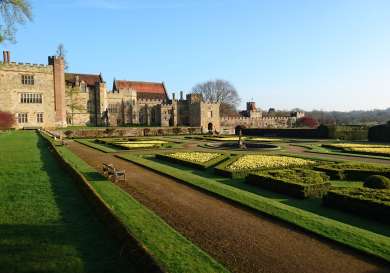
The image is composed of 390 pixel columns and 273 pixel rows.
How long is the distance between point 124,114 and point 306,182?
218 feet

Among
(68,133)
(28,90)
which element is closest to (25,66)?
(28,90)

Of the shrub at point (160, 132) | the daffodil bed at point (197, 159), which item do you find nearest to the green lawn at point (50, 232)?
the daffodil bed at point (197, 159)

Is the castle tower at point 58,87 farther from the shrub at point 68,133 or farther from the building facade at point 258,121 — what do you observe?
the building facade at point 258,121

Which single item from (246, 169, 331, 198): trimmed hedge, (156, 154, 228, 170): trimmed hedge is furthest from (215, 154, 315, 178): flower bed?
(246, 169, 331, 198): trimmed hedge

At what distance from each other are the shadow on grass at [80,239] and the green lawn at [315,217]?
15.6 ft

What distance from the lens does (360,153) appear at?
2652cm

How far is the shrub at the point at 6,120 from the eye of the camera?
→ 4598 cm

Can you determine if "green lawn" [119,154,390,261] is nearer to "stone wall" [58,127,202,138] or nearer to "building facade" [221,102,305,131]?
"stone wall" [58,127,202,138]

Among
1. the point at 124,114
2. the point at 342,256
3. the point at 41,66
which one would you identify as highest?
the point at 41,66

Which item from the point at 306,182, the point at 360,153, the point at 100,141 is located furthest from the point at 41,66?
the point at 306,182

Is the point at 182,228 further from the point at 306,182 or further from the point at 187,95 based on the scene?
the point at 187,95

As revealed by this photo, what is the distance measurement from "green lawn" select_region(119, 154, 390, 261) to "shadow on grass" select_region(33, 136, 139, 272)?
4767 mm

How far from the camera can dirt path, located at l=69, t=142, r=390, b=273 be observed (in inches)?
273

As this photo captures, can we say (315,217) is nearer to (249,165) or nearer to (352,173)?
(352,173)
